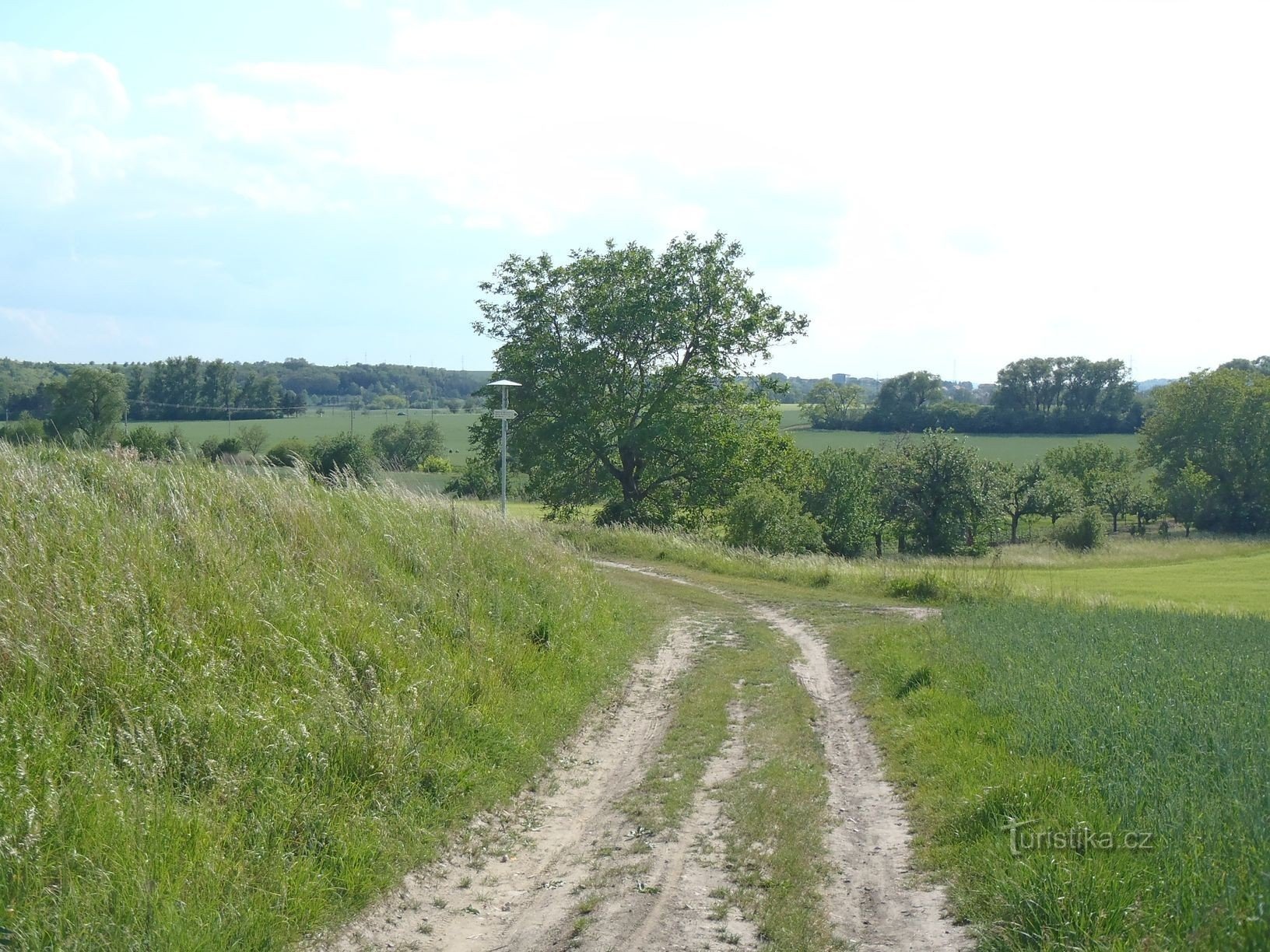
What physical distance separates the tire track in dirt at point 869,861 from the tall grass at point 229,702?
8.70 ft

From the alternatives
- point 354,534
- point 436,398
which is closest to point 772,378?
point 354,534

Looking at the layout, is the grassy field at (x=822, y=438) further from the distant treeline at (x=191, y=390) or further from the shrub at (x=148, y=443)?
the shrub at (x=148, y=443)

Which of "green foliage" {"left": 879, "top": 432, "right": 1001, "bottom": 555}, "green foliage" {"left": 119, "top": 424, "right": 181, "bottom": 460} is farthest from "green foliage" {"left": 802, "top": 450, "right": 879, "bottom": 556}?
"green foliage" {"left": 119, "top": 424, "right": 181, "bottom": 460}

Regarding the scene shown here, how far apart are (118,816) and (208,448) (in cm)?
1111

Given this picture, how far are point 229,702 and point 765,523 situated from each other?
1066 inches

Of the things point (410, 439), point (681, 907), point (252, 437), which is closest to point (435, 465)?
point (410, 439)

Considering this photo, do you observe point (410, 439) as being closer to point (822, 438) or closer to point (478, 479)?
point (478, 479)

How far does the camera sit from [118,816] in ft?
16.4

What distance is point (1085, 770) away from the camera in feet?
20.7

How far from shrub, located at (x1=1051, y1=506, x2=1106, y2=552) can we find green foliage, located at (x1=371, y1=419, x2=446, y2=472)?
46170 mm

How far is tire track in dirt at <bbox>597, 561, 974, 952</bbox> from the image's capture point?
5.07m

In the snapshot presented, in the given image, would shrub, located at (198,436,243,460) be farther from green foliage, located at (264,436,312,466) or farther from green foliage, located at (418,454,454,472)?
green foliage, located at (418,454,454,472)

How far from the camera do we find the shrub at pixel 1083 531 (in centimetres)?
5744

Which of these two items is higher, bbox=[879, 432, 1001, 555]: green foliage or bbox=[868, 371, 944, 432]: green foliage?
bbox=[868, 371, 944, 432]: green foliage
